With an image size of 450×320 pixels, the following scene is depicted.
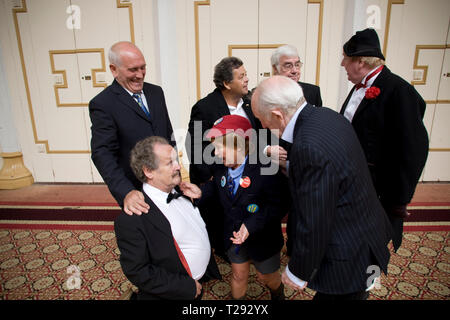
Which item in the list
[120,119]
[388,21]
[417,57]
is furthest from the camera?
[417,57]

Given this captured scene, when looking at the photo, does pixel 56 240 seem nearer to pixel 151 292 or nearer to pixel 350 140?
pixel 151 292

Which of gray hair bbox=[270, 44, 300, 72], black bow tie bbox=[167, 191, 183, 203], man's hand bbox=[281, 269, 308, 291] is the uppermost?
gray hair bbox=[270, 44, 300, 72]

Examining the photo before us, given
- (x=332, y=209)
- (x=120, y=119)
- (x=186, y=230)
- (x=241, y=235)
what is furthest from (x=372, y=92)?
(x=120, y=119)

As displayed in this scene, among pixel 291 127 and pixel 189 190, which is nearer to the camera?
pixel 291 127

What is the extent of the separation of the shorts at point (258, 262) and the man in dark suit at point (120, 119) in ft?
2.42

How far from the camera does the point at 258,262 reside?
1618mm

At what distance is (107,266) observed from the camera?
238 centimetres

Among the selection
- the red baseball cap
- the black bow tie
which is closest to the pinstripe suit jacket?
the red baseball cap

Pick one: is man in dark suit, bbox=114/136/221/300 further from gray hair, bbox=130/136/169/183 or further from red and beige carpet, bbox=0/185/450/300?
red and beige carpet, bbox=0/185/450/300

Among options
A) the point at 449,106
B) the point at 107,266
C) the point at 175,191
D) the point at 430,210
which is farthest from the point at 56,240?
the point at 449,106

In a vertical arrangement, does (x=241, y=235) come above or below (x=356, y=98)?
below

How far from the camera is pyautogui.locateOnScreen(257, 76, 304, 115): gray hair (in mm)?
1088

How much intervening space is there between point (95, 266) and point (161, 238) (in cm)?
140

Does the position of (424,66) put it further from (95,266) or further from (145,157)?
(95,266)
